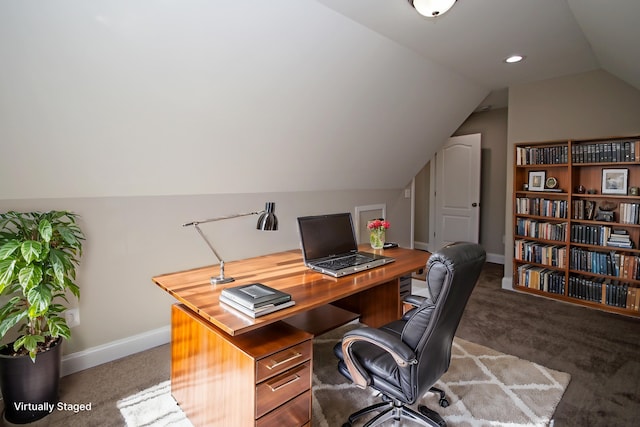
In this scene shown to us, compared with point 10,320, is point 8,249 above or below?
above

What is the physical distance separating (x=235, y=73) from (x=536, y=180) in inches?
140

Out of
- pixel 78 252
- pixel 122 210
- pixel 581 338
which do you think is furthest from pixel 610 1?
pixel 78 252

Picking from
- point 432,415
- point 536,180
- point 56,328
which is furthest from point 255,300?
point 536,180

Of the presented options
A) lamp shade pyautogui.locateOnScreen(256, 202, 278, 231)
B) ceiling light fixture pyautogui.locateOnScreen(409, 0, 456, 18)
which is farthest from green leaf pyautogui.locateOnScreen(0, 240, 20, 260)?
ceiling light fixture pyautogui.locateOnScreen(409, 0, 456, 18)

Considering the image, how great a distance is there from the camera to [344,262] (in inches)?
90.6

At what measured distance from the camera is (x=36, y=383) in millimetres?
1938

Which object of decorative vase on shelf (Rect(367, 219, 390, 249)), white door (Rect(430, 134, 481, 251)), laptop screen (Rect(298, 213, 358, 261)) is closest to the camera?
laptop screen (Rect(298, 213, 358, 261))

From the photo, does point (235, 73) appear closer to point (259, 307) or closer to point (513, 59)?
point (259, 307)

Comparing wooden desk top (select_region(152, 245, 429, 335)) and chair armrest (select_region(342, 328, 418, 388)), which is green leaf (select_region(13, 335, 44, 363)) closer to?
Answer: wooden desk top (select_region(152, 245, 429, 335))

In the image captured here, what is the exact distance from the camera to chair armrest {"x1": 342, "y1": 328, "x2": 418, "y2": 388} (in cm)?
149

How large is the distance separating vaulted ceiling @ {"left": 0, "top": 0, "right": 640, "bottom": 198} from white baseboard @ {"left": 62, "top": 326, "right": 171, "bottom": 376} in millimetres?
1114

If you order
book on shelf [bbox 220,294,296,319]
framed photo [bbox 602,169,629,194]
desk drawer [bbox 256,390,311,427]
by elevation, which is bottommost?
desk drawer [bbox 256,390,311,427]

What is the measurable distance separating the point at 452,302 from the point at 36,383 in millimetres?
2233

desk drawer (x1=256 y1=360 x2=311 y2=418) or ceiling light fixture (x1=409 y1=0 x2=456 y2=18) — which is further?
ceiling light fixture (x1=409 y1=0 x2=456 y2=18)
